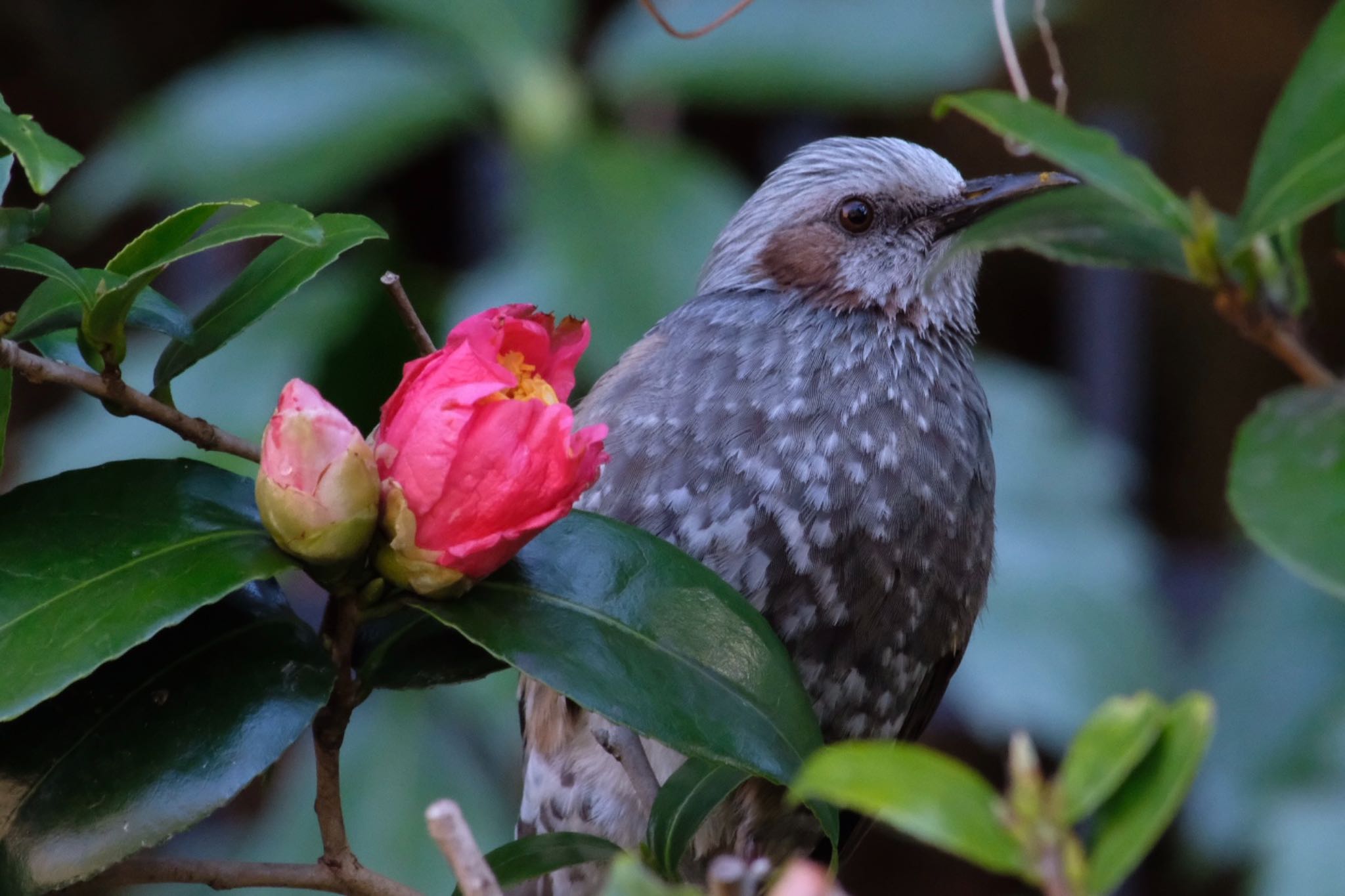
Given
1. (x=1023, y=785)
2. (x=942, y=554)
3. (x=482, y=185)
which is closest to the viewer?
(x=1023, y=785)

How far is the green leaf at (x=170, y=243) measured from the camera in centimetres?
71

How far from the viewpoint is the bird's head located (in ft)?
4.70

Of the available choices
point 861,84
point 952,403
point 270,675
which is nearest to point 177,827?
point 270,675

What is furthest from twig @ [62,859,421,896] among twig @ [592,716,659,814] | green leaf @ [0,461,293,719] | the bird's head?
the bird's head

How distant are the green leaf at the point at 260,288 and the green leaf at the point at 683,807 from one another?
1.12 feet

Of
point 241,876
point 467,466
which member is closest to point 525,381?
point 467,466

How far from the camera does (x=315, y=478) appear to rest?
711 millimetres

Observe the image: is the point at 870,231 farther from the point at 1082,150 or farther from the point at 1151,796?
the point at 1151,796

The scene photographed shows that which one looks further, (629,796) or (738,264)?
(738,264)

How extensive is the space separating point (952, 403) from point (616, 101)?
1215mm

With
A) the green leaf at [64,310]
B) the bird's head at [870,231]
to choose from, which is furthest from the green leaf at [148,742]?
the bird's head at [870,231]

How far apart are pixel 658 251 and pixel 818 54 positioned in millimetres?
394

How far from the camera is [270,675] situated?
0.78 m

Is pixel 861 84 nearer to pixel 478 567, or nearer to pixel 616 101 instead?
pixel 616 101
